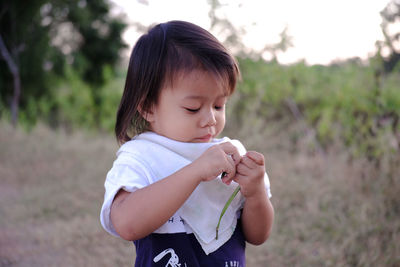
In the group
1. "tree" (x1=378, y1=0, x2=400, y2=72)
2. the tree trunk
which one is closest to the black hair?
"tree" (x1=378, y1=0, x2=400, y2=72)

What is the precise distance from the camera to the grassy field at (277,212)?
223 centimetres

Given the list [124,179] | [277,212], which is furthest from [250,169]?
[277,212]

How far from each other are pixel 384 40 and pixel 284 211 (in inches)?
58.0

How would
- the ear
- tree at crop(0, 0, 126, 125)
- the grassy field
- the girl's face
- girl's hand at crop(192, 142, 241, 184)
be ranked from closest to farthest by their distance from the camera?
girl's hand at crop(192, 142, 241, 184), the girl's face, the ear, the grassy field, tree at crop(0, 0, 126, 125)

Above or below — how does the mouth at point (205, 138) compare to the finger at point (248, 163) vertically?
above

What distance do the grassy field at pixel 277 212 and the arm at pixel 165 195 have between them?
4.10ft

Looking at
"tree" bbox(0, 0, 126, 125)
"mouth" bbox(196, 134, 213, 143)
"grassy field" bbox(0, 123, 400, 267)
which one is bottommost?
"grassy field" bbox(0, 123, 400, 267)

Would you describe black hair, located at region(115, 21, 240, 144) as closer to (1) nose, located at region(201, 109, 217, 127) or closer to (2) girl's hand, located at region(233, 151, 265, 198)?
(1) nose, located at region(201, 109, 217, 127)

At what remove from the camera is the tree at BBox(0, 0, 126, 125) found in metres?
6.49

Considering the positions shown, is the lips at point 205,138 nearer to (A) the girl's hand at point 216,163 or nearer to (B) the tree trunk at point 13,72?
(A) the girl's hand at point 216,163

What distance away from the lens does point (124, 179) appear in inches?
44.0

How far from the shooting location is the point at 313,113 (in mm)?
4301

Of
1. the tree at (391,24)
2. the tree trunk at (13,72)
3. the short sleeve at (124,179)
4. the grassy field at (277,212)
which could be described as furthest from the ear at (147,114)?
the tree trunk at (13,72)

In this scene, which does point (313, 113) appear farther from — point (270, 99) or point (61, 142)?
point (61, 142)
